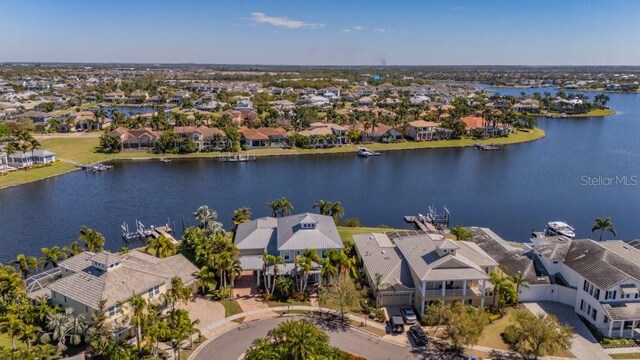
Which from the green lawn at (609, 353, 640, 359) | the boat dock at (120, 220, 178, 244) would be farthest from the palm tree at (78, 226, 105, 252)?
the green lawn at (609, 353, 640, 359)

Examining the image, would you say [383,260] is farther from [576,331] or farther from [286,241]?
[576,331]

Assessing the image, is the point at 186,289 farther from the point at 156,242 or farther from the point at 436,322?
the point at 436,322

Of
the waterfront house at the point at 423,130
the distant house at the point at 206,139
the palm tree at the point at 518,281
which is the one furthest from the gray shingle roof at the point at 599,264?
the distant house at the point at 206,139

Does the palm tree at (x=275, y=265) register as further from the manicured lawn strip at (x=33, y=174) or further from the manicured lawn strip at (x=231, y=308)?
the manicured lawn strip at (x=33, y=174)

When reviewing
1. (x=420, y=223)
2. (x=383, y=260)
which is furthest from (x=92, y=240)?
(x=420, y=223)

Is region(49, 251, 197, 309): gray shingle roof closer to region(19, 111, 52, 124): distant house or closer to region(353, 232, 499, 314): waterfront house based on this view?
region(353, 232, 499, 314): waterfront house

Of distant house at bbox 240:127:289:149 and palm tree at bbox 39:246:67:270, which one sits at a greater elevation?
distant house at bbox 240:127:289:149
